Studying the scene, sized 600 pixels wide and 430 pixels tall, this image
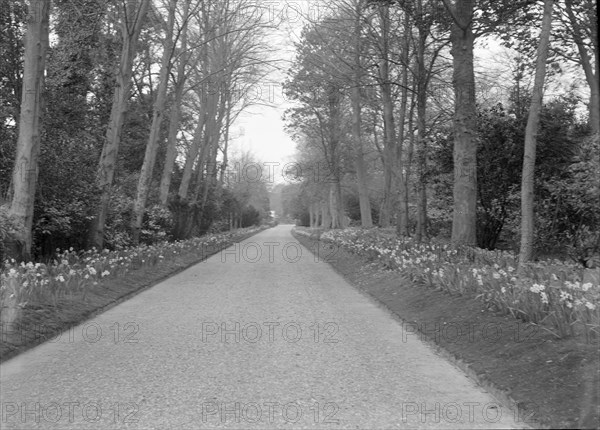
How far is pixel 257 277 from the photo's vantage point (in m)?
14.5

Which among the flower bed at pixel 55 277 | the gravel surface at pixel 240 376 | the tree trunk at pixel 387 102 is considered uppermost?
the tree trunk at pixel 387 102

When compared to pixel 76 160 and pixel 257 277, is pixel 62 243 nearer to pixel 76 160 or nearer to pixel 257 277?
pixel 76 160

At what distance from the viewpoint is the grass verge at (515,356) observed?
13.1 ft

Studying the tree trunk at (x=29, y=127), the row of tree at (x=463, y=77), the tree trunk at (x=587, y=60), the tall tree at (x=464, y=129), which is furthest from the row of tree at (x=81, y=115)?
the tree trunk at (x=587, y=60)

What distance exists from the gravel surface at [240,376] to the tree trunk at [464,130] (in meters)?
4.15

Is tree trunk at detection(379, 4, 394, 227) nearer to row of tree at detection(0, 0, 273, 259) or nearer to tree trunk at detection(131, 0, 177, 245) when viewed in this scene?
row of tree at detection(0, 0, 273, 259)

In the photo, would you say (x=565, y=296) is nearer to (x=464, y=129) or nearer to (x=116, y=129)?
(x=464, y=129)

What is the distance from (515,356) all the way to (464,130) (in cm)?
755

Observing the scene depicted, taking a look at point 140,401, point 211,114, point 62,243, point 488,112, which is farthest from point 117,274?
point 211,114

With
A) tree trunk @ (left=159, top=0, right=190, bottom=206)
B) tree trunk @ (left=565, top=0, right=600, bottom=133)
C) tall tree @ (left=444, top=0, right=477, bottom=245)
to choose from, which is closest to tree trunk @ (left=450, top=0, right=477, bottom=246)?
tall tree @ (left=444, top=0, right=477, bottom=245)

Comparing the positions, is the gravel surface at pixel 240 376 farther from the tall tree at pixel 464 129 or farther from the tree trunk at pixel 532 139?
the tall tree at pixel 464 129

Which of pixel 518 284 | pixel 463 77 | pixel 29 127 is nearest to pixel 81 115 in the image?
pixel 29 127

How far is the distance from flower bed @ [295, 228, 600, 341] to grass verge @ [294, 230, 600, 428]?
141 mm

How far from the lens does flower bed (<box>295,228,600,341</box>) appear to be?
17.6 feet
